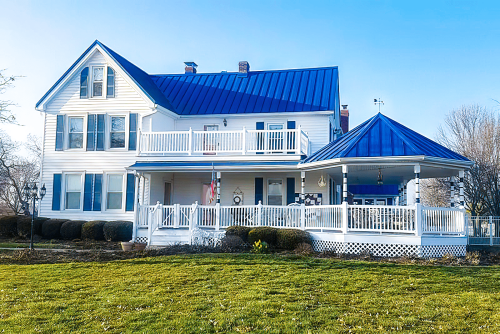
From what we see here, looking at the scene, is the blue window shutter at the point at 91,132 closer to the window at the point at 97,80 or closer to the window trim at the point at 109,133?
the window trim at the point at 109,133

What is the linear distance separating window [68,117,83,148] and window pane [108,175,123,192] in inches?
90.9

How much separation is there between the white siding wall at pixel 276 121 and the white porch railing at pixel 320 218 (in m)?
4.86

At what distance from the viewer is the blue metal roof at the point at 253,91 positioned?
22.9 metres

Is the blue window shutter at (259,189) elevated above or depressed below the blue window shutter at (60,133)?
below

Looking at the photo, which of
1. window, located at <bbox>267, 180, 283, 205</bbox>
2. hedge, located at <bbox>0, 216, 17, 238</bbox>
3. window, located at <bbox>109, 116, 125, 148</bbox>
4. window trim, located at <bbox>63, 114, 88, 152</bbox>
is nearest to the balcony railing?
window, located at <bbox>109, 116, 125, 148</bbox>

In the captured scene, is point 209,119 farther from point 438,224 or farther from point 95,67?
point 438,224

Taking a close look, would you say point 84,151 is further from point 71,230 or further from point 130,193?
point 71,230

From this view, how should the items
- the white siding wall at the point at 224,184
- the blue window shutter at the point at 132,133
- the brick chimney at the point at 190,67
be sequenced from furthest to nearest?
1. the brick chimney at the point at 190,67
2. the blue window shutter at the point at 132,133
3. the white siding wall at the point at 224,184

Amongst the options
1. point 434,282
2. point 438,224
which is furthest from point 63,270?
point 438,224

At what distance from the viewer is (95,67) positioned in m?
22.9


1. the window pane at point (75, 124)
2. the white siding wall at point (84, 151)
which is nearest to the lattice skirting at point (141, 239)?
the white siding wall at point (84, 151)

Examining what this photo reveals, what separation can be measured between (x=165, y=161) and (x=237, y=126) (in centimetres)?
428

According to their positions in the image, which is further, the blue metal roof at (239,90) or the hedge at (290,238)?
the blue metal roof at (239,90)

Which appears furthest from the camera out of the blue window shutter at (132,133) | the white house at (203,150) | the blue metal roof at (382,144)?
the blue window shutter at (132,133)
